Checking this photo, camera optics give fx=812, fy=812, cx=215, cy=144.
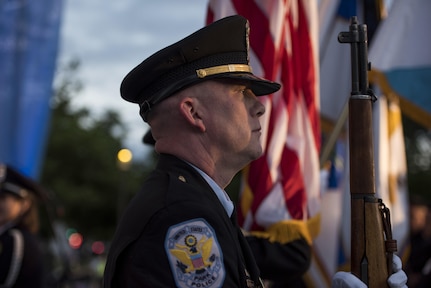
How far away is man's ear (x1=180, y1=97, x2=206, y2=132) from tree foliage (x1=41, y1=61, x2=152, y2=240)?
3251 centimetres

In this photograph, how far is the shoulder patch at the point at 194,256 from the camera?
2.15 meters

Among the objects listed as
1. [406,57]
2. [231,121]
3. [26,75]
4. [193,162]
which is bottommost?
[193,162]

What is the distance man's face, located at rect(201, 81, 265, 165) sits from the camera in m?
2.52

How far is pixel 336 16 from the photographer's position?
6980 mm

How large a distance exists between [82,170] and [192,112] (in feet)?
124

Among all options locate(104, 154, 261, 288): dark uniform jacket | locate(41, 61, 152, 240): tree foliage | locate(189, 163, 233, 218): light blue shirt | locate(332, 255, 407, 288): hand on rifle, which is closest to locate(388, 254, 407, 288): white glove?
locate(332, 255, 407, 288): hand on rifle

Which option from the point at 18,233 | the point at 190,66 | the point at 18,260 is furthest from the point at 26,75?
the point at 190,66

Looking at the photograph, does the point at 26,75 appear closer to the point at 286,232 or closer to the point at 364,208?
the point at 286,232

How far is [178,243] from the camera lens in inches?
85.6

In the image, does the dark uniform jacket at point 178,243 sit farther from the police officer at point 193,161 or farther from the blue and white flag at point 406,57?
the blue and white flag at point 406,57

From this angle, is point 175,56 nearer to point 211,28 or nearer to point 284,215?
point 211,28

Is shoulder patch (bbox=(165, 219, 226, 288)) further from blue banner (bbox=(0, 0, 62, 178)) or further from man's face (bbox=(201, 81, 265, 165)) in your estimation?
blue banner (bbox=(0, 0, 62, 178))

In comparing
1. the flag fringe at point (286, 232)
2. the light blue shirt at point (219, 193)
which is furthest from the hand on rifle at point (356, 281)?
the flag fringe at point (286, 232)

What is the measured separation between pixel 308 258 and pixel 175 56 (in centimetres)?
163
